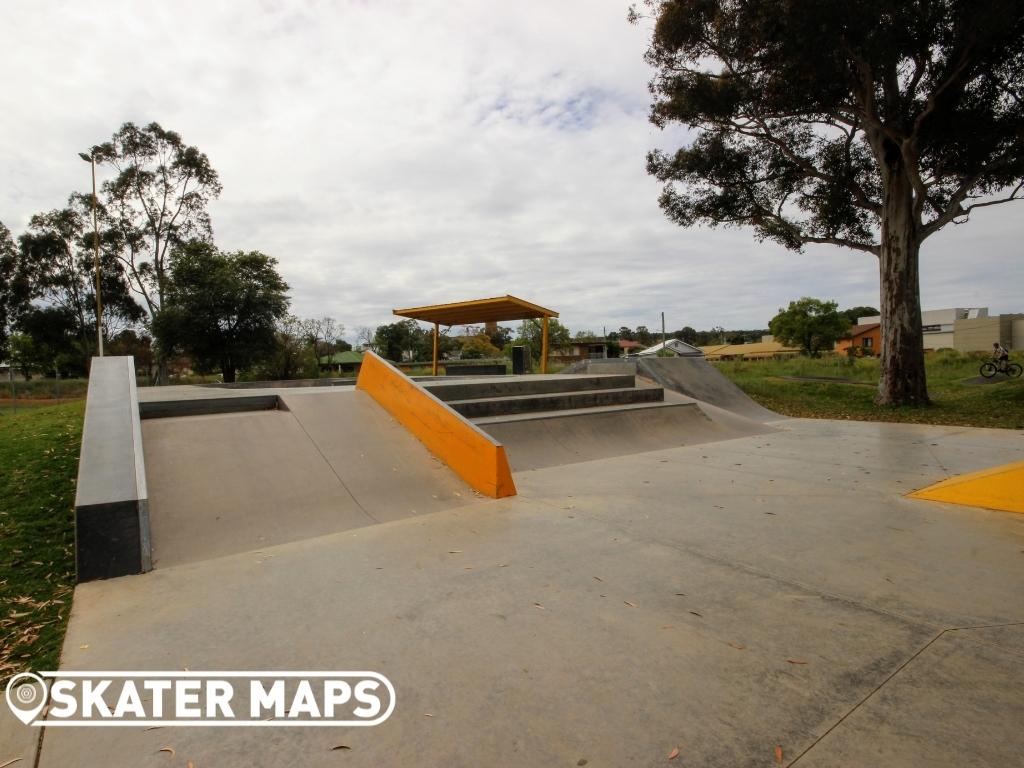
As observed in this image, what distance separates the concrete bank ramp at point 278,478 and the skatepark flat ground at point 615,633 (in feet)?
0.94

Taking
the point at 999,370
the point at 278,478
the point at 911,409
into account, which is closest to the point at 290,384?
the point at 278,478

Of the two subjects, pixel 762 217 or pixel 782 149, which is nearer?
pixel 782 149

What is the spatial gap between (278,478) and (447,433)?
1581mm

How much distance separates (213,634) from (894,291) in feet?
46.9

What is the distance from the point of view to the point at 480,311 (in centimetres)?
1408

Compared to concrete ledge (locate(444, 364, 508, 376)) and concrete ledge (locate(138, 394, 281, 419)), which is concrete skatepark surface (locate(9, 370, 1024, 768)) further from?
concrete ledge (locate(444, 364, 508, 376))

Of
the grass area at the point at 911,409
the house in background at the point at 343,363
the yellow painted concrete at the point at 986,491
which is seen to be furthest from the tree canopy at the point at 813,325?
the yellow painted concrete at the point at 986,491

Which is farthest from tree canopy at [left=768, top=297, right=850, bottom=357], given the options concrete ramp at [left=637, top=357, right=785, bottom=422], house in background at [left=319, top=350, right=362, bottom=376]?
concrete ramp at [left=637, top=357, right=785, bottom=422]

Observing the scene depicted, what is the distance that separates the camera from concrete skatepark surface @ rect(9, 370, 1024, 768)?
1.64 meters

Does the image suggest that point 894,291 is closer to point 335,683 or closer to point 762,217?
point 762,217

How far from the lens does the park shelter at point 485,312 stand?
42.9 ft

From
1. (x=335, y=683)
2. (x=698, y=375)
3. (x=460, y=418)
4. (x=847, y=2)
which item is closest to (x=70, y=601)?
(x=335, y=683)

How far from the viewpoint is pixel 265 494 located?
14.0 feet

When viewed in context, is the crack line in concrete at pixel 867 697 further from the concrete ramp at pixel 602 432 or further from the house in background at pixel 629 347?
the house in background at pixel 629 347
